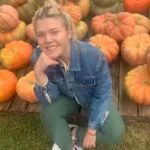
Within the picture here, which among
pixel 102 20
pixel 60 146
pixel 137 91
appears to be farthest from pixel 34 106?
pixel 102 20

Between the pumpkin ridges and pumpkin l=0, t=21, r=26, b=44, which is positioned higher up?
pumpkin l=0, t=21, r=26, b=44

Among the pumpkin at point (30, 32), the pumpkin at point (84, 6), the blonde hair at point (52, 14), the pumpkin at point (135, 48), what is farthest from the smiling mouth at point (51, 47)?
the pumpkin at point (84, 6)

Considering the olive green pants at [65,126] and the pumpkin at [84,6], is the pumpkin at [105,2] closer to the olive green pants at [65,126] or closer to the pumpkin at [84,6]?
the pumpkin at [84,6]

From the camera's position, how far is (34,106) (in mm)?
2980

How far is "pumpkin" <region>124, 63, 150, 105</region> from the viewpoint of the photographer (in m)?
2.80

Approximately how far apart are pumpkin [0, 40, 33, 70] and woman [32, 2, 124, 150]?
809mm

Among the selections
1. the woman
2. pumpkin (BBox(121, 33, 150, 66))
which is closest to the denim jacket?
the woman

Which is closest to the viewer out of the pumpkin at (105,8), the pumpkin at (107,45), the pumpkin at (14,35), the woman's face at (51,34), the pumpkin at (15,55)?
the woman's face at (51,34)

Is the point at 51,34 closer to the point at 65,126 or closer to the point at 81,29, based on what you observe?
the point at 65,126

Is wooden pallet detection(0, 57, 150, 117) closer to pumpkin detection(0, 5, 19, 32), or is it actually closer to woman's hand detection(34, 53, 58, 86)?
pumpkin detection(0, 5, 19, 32)

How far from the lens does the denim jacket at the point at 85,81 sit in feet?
7.34

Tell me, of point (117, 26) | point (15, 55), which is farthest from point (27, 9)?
point (117, 26)

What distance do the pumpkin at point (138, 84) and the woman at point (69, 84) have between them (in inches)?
14.8

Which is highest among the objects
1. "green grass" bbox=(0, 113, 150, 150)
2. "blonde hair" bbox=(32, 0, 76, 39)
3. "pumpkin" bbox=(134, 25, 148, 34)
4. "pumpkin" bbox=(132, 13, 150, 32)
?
"blonde hair" bbox=(32, 0, 76, 39)
